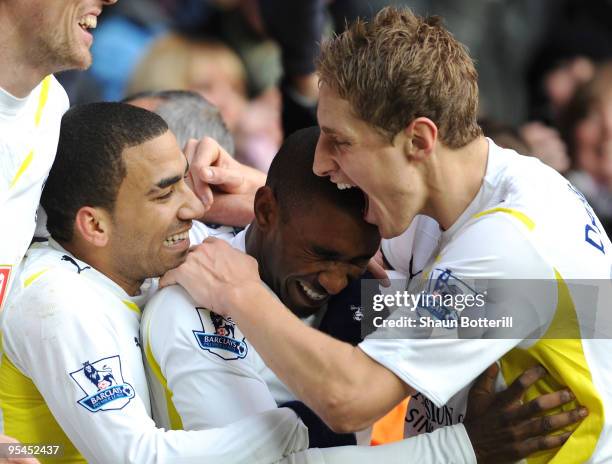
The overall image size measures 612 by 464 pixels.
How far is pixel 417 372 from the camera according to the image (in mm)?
2492

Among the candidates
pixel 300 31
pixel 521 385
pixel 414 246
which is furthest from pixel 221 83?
pixel 521 385

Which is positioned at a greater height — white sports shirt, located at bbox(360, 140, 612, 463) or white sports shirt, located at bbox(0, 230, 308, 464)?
white sports shirt, located at bbox(360, 140, 612, 463)

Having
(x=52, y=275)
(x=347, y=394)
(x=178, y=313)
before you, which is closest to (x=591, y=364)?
(x=347, y=394)

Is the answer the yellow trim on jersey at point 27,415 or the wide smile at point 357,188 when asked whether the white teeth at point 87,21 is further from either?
the yellow trim on jersey at point 27,415

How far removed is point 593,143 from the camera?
6344 millimetres

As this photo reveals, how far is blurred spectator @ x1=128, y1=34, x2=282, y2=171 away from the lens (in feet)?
19.2

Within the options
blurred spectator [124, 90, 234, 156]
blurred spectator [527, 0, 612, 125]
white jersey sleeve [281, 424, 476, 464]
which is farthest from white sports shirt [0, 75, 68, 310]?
blurred spectator [527, 0, 612, 125]

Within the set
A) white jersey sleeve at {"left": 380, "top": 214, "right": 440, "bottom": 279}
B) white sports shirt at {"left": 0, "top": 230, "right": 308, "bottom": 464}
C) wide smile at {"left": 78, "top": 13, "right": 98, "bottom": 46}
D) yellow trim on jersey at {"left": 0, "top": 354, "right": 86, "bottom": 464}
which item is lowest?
yellow trim on jersey at {"left": 0, "top": 354, "right": 86, "bottom": 464}

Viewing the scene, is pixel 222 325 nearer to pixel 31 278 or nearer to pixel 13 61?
pixel 31 278

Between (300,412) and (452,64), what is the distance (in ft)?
3.54

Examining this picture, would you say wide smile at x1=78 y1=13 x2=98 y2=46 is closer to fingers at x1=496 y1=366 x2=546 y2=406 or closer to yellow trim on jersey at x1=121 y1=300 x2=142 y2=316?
yellow trim on jersey at x1=121 y1=300 x2=142 y2=316

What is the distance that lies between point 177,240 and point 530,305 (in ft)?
3.43

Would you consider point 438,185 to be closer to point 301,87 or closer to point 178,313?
point 178,313

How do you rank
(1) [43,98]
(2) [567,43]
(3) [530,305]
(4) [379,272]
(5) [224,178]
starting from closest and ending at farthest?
(3) [530,305]
(1) [43,98]
(4) [379,272]
(5) [224,178]
(2) [567,43]
